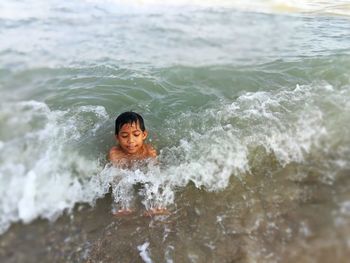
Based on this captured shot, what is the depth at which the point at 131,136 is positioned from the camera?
4.79m

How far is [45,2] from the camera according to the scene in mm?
12297

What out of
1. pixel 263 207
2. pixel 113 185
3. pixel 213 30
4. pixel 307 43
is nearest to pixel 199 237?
pixel 263 207

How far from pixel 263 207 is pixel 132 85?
335 centimetres

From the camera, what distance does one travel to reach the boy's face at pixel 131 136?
479cm

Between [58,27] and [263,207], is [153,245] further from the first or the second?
[58,27]

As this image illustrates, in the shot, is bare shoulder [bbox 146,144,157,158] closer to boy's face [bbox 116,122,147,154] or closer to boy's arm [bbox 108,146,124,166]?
boy's face [bbox 116,122,147,154]

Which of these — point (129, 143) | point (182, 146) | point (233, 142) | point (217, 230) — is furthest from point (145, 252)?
point (233, 142)

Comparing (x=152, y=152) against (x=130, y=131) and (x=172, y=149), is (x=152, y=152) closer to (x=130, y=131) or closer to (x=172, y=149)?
(x=172, y=149)

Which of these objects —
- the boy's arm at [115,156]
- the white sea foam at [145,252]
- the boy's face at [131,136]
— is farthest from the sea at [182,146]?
the boy's face at [131,136]

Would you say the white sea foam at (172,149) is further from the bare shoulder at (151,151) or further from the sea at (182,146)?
the bare shoulder at (151,151)

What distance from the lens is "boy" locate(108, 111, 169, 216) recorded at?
15.7ft

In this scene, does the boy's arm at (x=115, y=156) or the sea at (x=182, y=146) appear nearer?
the sea at (x=182, y=146)

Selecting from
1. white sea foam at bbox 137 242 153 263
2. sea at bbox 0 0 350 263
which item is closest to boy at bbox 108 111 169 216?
sea at bbox 0 0 350 263

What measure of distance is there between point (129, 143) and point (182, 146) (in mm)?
612
